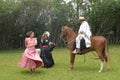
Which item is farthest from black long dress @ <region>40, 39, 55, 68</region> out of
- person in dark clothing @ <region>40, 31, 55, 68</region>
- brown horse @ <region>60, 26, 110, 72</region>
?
brown horse @ <region>60, 26, 110, 72</region>

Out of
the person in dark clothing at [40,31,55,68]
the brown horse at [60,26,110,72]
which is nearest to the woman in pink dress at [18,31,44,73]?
the brown horse at [60,26,110,72]

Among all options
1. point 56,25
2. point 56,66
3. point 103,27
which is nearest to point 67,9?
point 56,25

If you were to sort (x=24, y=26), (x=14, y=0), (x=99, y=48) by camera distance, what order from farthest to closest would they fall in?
1. (x=24, y=26)
2. (x=14, y=0)
3. (x=99, y=48)

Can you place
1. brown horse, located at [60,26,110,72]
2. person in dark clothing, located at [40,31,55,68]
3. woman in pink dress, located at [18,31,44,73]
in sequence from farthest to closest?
person in dark clothing, located at [40,31,55,68], brown horse, located at [60,26,110,72], woman in pink dress, located at [18,31,44,73]

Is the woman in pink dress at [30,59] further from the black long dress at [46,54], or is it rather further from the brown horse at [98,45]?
the black long dress at [46,54]

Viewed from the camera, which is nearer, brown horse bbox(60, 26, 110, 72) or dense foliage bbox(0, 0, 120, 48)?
brown horse bbox(60, 26, 110, 72)

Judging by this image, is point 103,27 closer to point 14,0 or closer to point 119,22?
point 119,22

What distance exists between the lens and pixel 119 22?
26.4 metres

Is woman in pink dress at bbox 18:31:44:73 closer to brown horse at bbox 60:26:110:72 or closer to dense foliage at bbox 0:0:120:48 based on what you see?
brown horse at bbox 60:26:110:72

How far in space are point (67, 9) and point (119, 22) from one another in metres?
4.94

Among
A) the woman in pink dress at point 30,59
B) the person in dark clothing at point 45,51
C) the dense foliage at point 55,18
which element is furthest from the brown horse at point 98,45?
the dense foliage at point 55,18

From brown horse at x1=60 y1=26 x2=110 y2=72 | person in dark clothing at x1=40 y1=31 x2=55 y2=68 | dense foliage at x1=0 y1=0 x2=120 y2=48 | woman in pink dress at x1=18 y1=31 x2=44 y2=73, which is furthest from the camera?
dense foliage at x1=0 y1=0 x2=120 y2=48

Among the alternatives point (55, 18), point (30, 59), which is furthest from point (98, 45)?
point (55, 18)

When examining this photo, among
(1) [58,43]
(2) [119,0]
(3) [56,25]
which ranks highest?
(2) [119,0]
